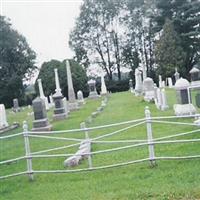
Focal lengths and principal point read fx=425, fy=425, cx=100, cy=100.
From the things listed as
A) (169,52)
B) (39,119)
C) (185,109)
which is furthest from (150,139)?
(169,52)

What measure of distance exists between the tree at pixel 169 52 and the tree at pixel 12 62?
720 inches

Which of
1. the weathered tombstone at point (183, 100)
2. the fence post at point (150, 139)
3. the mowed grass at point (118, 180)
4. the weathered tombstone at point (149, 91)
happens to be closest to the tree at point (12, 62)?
the weathered tombstone at point (149, 91)

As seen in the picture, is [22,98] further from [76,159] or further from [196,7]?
[76,159]

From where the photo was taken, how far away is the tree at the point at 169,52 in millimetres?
47256

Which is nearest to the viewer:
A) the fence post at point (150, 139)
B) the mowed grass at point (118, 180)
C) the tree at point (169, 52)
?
the mowed grass at point (118, 180)

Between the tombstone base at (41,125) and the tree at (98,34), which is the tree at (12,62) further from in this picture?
the tombstone base at (41,125)

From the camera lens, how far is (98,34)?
5928cm

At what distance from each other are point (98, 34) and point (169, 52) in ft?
48.3

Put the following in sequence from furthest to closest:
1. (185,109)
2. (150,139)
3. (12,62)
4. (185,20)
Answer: (12,62)
(185,20)
(185,109)
(150,139)

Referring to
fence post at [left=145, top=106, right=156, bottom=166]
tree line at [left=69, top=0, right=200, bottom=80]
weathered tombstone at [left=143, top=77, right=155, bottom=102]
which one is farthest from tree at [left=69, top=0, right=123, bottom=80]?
fence post at [left=145, top=106, right=156, bottom=166]

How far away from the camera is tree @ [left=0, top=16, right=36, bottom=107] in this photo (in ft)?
176

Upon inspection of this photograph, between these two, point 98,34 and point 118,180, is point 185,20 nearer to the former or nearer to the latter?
point 98,34

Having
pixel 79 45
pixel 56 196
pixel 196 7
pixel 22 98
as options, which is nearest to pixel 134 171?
pixel 56 196

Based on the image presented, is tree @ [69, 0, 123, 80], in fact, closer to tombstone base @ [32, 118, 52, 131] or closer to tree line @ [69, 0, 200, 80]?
tree line @ [69, 0, 200, 80]
